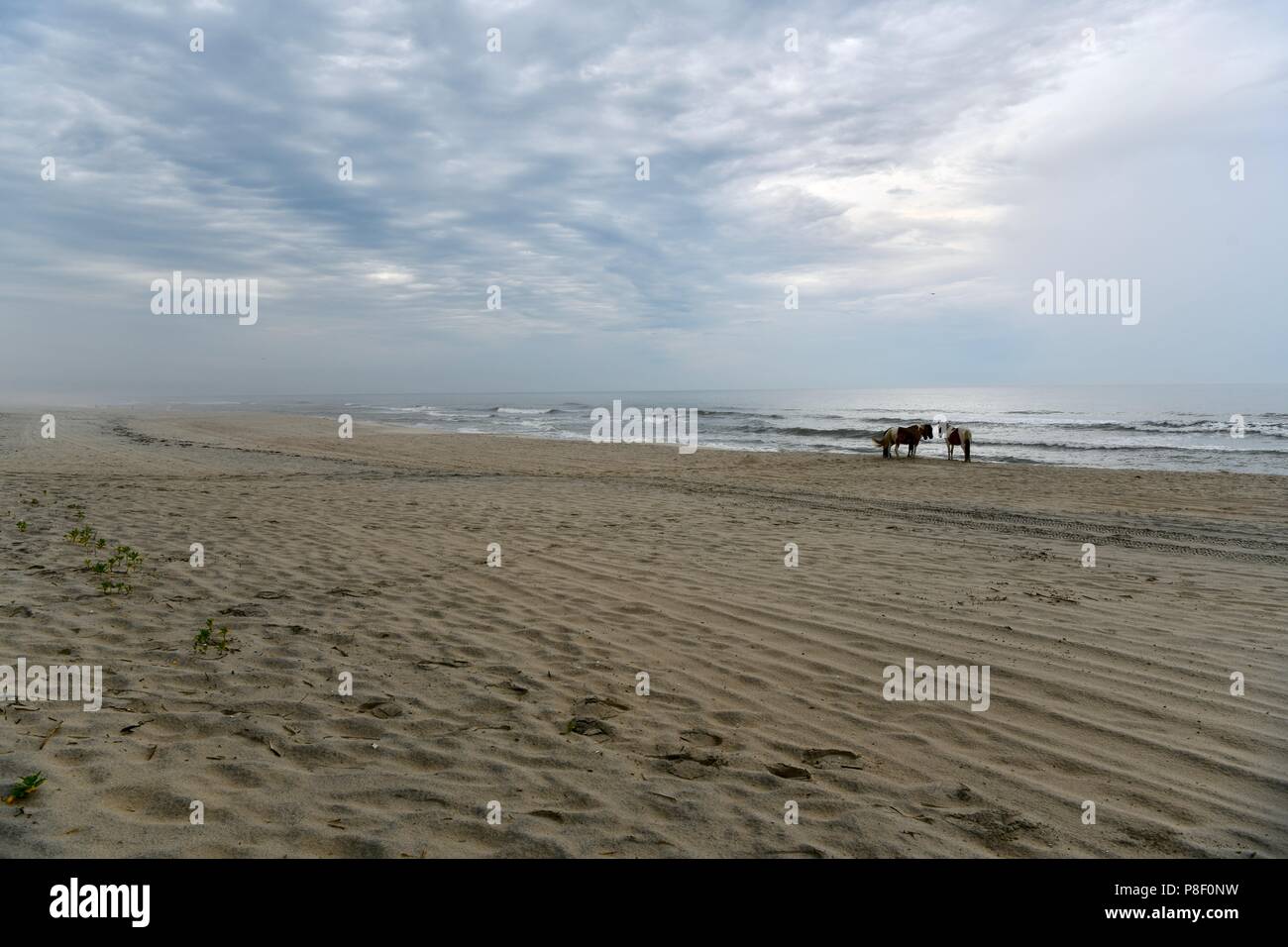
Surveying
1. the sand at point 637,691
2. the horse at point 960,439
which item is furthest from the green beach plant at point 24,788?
the horse at point 960,439

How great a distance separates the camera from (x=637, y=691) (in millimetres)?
4621

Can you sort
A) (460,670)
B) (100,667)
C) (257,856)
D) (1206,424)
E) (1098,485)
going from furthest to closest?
1. (1206,424)
2. (1098,485)
3. (460,670)
4. (100,667)
5. (257,856)

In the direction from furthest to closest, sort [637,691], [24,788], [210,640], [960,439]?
[960,439] → [210,640] → [637,691] → [24,788]

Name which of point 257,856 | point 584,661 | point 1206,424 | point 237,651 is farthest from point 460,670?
point 1206,424

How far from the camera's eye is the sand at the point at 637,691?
124 inches

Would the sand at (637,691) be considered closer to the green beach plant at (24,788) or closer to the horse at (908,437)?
the green beach plant at (24,788)

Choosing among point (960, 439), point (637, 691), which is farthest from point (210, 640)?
point (960, 439)

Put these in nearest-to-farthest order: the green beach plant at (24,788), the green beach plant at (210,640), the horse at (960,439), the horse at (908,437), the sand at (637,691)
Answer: the green beach plant at (24,788) < the sand at (637,691) < the green beach plant at (210,640) < the horse at (960,439) < the horse at (908,437)

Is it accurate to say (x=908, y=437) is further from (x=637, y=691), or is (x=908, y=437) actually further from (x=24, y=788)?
(x=24, y=788)
